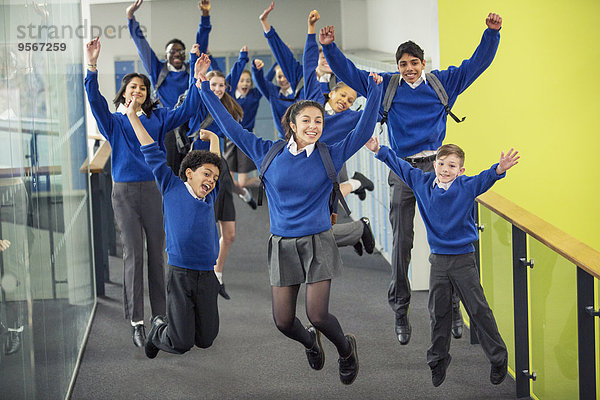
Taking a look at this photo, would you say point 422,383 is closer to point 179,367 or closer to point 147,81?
point 179,367

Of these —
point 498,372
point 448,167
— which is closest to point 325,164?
point 448,167

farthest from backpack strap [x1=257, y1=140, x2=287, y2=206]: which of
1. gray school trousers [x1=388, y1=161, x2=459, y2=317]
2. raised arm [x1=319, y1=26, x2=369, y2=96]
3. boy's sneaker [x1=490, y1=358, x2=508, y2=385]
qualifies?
boy's sneaker [x1=490, y1=358, x2=508, y2=385]

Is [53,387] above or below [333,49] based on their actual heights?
below

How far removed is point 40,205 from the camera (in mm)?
4816

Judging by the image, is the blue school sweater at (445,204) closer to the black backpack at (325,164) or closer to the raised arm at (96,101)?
the black backpack at (325,164)

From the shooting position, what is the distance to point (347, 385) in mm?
5422

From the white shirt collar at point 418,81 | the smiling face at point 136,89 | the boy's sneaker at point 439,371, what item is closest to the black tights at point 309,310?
the boy's sneaker at point 439,371

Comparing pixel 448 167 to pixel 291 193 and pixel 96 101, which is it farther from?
pixel 96 101

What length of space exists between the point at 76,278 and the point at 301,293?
7.14ft

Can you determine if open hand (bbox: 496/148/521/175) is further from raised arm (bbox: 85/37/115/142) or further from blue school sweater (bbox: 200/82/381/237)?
raised arm (bbox: 85/37/115/142)

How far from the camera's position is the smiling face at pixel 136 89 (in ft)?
18.3

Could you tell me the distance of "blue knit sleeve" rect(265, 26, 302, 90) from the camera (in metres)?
7.24

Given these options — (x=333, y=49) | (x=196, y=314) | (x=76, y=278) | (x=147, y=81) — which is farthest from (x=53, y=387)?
(x=333, y=49)

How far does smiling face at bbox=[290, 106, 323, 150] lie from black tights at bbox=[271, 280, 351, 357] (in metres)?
0.75
